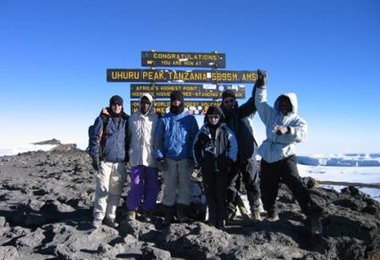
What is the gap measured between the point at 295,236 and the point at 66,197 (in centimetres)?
496

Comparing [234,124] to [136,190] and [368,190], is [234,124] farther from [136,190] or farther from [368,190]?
[368,190]

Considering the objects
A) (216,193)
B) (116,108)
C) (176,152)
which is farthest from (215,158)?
(116,108)

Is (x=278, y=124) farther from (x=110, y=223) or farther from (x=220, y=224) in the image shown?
(x=110, y=223)

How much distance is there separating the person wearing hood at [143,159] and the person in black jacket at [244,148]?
115cm

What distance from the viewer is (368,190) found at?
1823cm

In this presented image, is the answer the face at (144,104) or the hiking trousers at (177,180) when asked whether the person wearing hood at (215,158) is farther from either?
the face at (144,104)

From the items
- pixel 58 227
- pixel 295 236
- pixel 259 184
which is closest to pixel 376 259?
pixel 295 236

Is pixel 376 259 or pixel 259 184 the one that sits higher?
pixel 259 184

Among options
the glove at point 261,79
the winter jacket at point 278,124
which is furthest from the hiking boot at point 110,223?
the glove at point 261,79

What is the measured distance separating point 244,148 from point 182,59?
8.48 metres

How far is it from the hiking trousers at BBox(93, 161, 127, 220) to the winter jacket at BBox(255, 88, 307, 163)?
2.19 metres

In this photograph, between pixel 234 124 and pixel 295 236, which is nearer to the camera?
pixel 295 236

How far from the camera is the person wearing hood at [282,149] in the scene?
6.11 meters

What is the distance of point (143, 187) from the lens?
6969 millimetres
